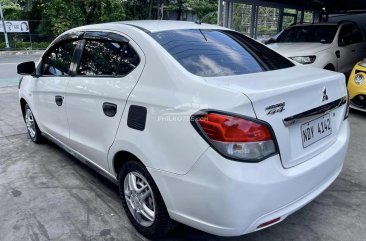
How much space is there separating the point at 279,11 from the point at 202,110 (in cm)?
1507

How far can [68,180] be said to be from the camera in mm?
3789

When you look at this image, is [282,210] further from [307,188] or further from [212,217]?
[212,217]

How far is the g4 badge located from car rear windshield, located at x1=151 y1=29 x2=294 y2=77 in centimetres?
54

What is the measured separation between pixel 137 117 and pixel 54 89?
1.66 meters

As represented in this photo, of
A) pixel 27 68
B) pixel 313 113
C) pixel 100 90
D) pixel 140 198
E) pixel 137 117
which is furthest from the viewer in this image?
pixel 27 68

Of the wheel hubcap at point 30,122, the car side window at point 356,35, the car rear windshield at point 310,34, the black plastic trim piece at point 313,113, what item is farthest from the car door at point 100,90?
the car side window at point 356,35

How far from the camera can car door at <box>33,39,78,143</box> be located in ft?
11.9

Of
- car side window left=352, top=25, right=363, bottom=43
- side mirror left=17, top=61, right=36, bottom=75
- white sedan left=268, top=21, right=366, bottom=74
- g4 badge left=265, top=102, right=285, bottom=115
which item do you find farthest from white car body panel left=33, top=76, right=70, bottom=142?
car side window left=352, top=25, right=363, bottom=43

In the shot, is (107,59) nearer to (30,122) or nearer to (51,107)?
(51,107)

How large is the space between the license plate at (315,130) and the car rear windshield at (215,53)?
1.96ft

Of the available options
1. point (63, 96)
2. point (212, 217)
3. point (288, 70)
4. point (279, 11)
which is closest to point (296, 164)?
point (212, 217)

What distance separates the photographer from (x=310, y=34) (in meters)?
8.07

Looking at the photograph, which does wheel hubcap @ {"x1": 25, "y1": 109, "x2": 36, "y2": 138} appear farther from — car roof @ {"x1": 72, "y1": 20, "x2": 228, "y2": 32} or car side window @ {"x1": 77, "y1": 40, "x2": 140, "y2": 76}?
car roof @ {"x1": 72, "y1": 20, "x2": 228, "y2": 32}

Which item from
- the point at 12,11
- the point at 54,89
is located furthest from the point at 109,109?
the point at 12,11
